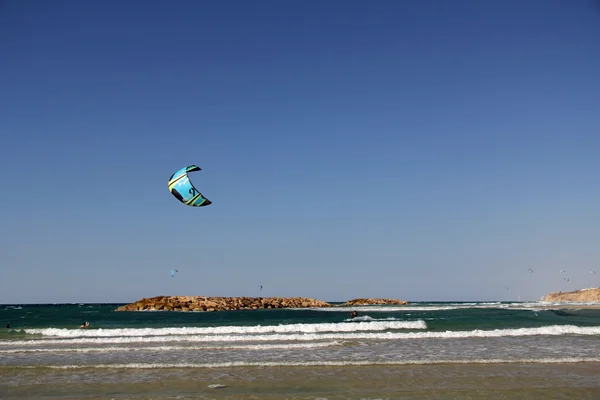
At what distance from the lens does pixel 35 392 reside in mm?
10414

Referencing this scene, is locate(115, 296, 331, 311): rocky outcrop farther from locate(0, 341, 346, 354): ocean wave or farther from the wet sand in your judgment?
the wet sand

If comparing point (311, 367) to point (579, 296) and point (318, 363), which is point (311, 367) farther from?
point (579, 296)

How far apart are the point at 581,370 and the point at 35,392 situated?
1309cm

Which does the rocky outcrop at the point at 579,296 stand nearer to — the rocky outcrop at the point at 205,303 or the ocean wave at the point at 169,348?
the rocky outcrop at the point at 205,303

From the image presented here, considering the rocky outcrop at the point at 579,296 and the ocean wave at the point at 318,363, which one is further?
the rocky outcrop at the point at 579,296

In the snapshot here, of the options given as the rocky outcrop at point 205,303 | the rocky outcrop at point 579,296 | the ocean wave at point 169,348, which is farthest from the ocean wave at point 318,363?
the rocky outcrop at point 579,296

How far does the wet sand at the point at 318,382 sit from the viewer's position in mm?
9703

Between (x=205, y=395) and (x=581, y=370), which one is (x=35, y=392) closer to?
(x=205, y=395)

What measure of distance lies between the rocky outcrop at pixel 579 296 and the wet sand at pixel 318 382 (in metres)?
74.7

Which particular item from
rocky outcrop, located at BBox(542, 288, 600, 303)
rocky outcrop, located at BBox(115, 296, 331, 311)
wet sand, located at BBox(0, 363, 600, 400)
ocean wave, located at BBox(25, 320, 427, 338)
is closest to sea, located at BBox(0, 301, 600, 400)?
wet sand, located at BBox(0, 363, 600, 400)

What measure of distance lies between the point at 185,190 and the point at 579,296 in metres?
84.7

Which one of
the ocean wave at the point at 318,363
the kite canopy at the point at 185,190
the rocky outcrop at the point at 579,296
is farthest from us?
the rocky outcrop at the point at 579,296

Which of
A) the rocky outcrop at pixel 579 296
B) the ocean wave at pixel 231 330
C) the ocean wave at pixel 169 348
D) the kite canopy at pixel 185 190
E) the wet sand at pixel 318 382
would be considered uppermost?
the kite canopy at pixel 185 190

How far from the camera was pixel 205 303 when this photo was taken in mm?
56969
